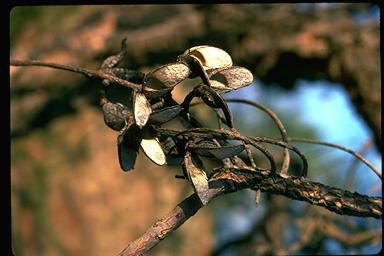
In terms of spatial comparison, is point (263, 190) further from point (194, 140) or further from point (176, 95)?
point (176, 95)

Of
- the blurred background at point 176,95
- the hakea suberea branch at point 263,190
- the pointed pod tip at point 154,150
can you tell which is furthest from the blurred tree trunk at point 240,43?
the pointed pod tip at point 154,150

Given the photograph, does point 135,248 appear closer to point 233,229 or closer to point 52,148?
point 52,148

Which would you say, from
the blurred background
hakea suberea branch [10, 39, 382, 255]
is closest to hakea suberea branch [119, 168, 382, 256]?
hakea suberea branch [10, 39, 382, 255]

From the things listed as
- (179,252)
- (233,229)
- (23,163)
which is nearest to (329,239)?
(179,252)

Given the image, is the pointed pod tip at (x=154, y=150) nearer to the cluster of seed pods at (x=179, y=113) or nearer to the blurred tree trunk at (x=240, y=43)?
the cluster of seed pods at (x=179, y=113)

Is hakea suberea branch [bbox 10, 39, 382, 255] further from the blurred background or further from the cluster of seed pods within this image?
the blurred background

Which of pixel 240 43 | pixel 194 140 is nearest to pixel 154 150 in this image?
pixel 194 140
